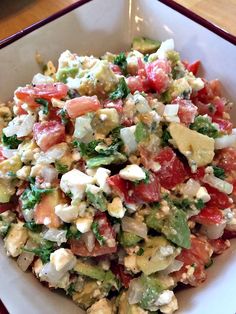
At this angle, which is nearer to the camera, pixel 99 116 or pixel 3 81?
pixel 99 116

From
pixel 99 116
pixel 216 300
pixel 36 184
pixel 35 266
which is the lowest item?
pixel 216 300

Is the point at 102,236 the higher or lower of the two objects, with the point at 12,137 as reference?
lower

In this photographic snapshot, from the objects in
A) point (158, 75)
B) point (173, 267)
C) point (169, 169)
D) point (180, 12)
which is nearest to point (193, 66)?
point (180, 12)

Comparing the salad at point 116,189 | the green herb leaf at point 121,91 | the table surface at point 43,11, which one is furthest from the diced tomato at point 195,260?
the table surface at point 43,11

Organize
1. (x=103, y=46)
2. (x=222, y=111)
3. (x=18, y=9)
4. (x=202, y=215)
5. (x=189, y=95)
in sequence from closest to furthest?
(x=202, y=215) < (x=189, y=95) < (x=222, y=111) < (x=103, y=46) < (x=18, y=9)

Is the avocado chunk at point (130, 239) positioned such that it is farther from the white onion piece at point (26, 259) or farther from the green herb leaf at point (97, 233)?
the white onion piece at point (26, 259)

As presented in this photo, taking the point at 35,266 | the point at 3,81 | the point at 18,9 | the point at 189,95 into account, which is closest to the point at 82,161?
the point at 35,266

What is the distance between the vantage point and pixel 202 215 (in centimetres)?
131

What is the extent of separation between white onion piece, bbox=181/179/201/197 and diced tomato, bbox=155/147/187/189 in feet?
0.07

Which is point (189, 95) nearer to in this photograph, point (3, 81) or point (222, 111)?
point (222, 111)

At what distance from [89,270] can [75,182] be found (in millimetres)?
243

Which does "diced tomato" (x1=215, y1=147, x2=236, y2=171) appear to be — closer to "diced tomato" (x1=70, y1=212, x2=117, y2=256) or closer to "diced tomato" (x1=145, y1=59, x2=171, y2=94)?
"diced tomato" (x1=145, y1=59, x2=171, y2=94)

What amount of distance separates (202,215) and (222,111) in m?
0.42

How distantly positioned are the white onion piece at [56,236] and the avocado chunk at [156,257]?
205mm
